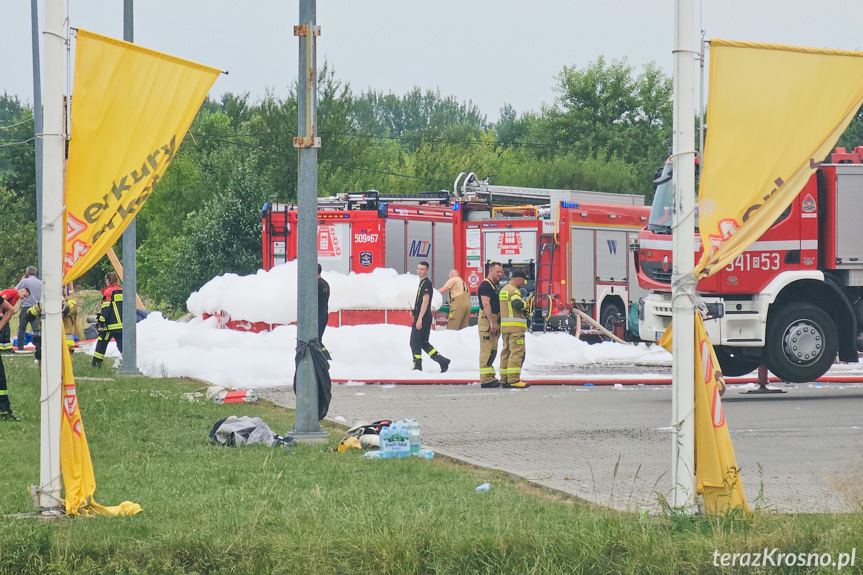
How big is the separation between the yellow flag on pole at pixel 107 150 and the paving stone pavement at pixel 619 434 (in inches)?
131

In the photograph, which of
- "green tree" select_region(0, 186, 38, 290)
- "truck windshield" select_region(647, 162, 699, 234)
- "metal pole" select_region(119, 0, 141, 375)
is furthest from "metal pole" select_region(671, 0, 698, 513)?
"green tree" select_region(0, 186, 38, 290)

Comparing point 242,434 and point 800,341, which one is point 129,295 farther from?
point 800,341

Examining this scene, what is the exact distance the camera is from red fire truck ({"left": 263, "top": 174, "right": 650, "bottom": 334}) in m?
26.1

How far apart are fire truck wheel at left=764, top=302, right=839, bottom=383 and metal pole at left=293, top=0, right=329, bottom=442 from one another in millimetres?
6801

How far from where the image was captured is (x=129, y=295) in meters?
18.4

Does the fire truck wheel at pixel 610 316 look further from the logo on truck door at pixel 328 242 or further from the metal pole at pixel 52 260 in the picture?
the metal pole at pixel 52 260

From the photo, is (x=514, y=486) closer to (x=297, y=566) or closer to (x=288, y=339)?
(x=297, y=566)

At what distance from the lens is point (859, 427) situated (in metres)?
12.4

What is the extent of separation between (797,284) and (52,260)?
10.9 meters

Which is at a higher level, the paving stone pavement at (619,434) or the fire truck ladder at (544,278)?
the fire truck ladder at (544,278)

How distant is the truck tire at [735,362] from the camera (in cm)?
1585

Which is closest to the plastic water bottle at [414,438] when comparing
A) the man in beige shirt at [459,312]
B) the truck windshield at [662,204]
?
the truck windshield at [662,204]

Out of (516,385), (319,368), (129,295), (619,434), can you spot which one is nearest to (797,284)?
(516,385)

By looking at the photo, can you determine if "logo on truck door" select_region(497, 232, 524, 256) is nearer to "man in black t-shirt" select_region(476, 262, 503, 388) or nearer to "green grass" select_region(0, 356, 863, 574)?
"man in black t-shirt" select_region(476, 262, 503, 388)
